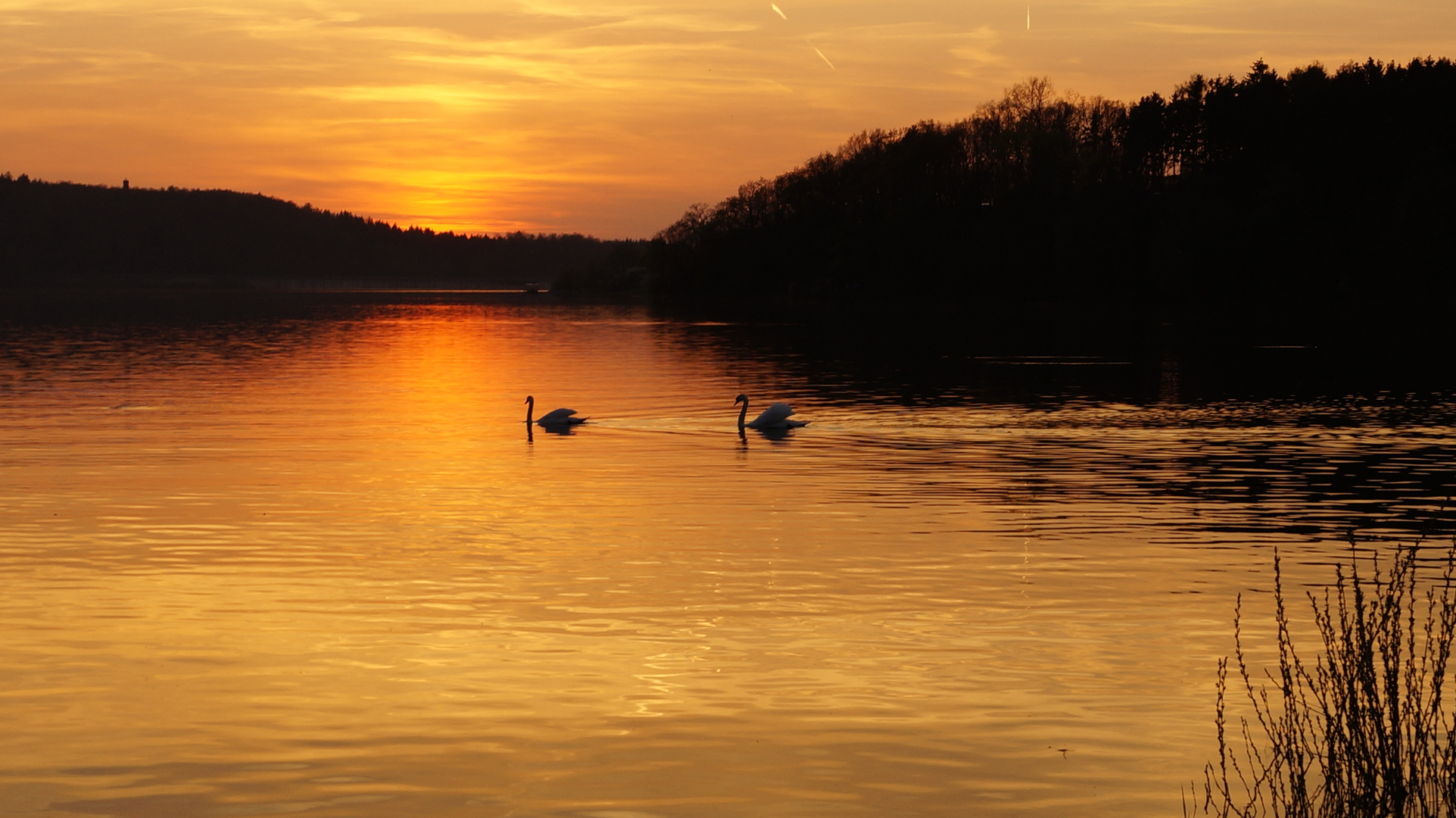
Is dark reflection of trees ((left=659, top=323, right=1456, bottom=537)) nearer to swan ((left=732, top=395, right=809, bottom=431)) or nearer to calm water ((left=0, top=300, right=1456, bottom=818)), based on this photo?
calm water ((left=0, top=300, right=1456, bottom=818))

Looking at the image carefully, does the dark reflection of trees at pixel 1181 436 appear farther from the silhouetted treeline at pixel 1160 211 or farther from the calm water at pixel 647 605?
the silhouetted treeline at pixel 1160 211

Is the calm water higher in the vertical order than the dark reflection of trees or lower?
lower

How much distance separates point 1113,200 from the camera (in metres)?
138

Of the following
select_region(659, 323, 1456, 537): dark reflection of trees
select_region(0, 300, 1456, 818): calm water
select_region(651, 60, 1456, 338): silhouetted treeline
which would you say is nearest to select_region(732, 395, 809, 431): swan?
select_region(0, 300, 1456, 818): calm water

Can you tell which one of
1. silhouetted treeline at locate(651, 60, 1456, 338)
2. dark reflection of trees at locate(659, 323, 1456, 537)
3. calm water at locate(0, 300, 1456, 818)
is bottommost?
calm water at locate(0, 300, 1456, 818)

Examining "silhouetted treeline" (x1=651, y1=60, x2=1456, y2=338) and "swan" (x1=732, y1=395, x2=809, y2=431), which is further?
"silhouetted treeline" (x1=651, y1=60, x2=1456, y2=338)

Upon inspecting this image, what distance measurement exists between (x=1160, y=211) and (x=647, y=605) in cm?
12530

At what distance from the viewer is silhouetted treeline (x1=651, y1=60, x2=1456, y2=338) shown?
379ft

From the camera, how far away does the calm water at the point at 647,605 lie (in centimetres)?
1091

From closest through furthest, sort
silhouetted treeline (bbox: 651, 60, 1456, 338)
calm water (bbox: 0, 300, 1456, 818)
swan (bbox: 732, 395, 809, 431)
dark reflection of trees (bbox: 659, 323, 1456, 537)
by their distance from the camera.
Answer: calm water (bbox: 0, 300, 1456, 818)
dark reflection of trees (bbox: 659, 323, 1456, 537)
swan (bbox: 732, 395, 809, 431)
silhouetted treeline (bbox: 651, 60, 1456, 338)

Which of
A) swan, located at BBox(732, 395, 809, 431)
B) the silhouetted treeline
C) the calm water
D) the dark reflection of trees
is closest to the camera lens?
the calm water

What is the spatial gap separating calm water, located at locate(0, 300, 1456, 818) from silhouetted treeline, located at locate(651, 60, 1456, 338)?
63469mm

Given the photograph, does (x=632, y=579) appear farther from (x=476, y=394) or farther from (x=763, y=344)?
(x=763, y=344)

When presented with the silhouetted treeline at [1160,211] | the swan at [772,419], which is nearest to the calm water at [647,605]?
the swan at [772,419]
